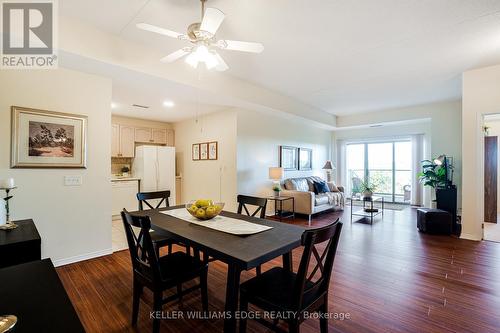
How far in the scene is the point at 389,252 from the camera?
10.9 ft

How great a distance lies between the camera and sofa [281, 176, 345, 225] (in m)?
5.12

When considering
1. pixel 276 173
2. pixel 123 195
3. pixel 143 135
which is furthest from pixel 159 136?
pixel 276 173

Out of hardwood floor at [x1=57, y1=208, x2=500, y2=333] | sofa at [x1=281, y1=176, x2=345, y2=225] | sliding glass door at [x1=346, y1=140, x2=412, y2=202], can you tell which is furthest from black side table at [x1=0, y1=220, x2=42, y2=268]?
sliding glass door at [x1=346, y1=140, x2=412, y2=202]

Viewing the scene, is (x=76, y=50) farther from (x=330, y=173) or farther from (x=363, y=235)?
(x=330, y=173)

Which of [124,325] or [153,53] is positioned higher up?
[153,53]

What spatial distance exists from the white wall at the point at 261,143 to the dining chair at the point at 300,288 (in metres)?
3.38

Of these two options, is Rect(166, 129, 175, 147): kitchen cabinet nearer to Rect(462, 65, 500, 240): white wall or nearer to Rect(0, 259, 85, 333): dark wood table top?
Rect(0, 259, 85, 333): dark wood table top

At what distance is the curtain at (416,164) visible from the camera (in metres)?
6.70

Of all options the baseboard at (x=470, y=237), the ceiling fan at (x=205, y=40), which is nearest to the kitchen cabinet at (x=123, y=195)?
the ceiling fan at (x=205, y=40)

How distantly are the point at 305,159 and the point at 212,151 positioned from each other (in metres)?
2.83

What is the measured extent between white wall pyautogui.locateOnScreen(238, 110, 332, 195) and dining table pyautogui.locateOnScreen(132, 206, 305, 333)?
9.62 ft

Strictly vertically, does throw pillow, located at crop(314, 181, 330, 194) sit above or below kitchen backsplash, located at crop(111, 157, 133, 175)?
below

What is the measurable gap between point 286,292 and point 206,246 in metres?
0.59

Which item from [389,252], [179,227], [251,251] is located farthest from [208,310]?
[389,252]
